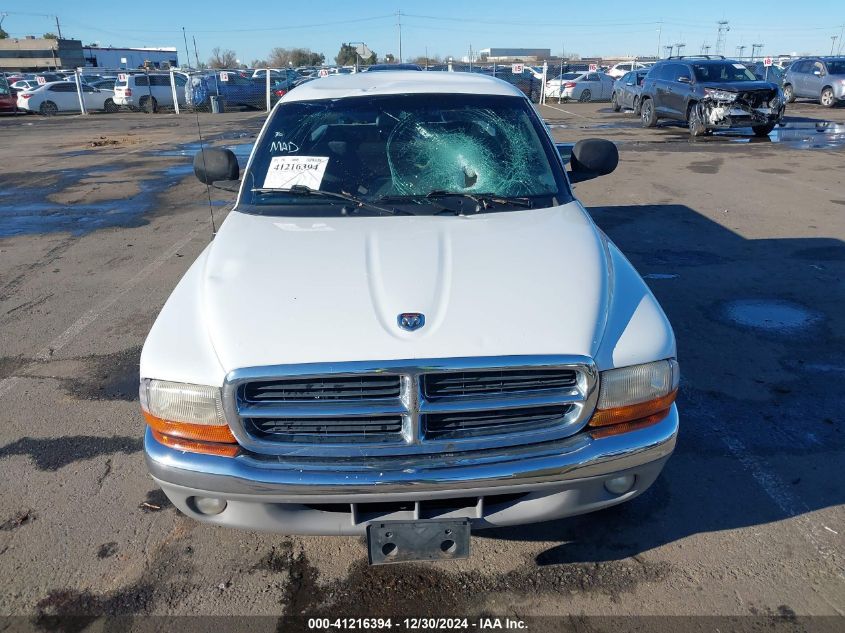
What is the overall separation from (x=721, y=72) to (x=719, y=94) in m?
1.18

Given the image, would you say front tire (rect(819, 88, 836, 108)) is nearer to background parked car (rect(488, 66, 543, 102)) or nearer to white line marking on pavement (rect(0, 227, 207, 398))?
background parked car (rect(488, 66, 543, 102))

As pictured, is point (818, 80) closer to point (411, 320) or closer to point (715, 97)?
point (715, 97)

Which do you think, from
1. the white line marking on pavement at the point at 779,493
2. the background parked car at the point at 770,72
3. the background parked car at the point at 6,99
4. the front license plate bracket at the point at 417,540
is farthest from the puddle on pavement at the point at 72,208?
the background parked car at the point at 770,72

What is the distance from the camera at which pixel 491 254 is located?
9.46 ft

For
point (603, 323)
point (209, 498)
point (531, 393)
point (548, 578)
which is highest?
point (603, 323)

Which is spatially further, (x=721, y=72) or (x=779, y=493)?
(x=721, y=72)

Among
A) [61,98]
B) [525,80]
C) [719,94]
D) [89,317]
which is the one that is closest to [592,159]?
[89,317]

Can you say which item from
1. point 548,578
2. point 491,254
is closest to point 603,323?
point 491,254

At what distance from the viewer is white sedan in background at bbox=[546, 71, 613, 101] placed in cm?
3344

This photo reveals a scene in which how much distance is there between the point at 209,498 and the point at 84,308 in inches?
163

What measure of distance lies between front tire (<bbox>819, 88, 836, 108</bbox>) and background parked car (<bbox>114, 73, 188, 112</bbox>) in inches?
1064

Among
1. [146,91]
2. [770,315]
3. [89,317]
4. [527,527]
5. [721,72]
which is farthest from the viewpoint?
[146,91]

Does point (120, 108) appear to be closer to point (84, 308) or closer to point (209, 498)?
point (84, 308)

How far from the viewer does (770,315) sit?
209 inches
